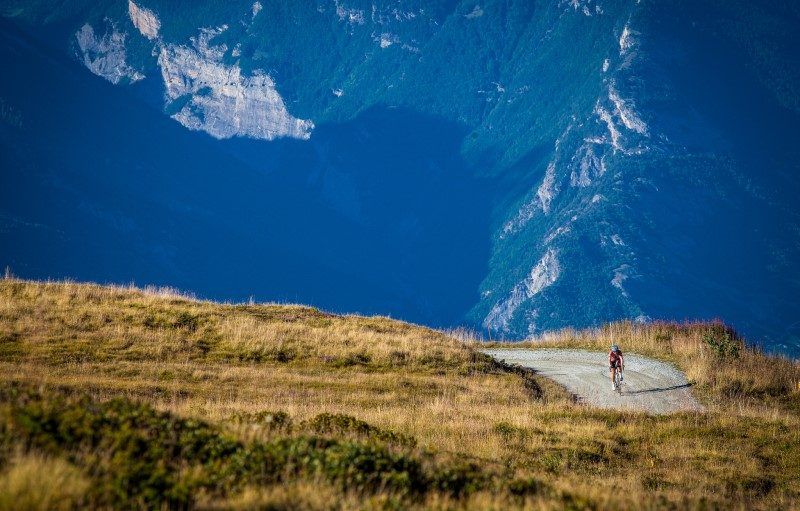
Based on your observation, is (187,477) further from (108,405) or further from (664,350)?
(664,350)

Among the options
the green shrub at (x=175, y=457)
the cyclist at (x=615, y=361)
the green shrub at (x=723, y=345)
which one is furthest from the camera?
the green shrub at (x=723, y=345)

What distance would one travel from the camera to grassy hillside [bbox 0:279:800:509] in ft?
34.9

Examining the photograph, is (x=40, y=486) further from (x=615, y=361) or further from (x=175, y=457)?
(x=615, y=361)

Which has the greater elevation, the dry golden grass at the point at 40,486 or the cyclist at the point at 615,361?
the cyclist at the point at 615,361

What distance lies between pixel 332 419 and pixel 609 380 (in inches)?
825

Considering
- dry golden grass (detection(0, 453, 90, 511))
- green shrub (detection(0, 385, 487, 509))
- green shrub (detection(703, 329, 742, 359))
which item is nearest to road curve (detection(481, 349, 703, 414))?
green shrub (detection(703, 329, 742, 359))

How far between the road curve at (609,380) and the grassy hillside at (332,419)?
94cm

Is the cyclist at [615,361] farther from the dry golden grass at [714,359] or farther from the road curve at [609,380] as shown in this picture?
the dry golden grass at [714,359]

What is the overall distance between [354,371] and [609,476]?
1711 cm

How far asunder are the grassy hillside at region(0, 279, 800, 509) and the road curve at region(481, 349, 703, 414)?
0.94m

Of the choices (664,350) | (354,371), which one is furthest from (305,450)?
(664,350)

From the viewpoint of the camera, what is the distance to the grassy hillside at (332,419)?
1065cm

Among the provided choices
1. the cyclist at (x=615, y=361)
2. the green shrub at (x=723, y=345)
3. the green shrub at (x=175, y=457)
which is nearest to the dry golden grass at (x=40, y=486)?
the green shrub at (x=175, y=457)

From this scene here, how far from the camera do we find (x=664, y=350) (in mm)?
43344
